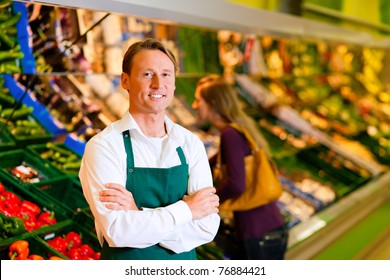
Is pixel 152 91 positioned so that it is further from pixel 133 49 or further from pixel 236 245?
pixel 236 245

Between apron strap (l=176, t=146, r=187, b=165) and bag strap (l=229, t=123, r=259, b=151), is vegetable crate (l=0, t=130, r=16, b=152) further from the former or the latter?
apron strap (l=176, t=146, r=187, b=165)

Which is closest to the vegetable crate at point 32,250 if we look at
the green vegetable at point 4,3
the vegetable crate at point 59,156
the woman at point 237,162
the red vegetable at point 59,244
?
the red vegetable at point 59,244

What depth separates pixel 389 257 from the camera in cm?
508

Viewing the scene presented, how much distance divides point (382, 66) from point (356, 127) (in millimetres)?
2574

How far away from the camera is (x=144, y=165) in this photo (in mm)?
1790

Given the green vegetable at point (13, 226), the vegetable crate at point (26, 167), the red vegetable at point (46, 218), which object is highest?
the vegetable crate at point (26, 167)

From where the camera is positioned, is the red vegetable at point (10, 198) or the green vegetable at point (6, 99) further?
the green vegetable at point (6, 99)

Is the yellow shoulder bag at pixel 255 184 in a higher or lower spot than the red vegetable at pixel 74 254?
higher

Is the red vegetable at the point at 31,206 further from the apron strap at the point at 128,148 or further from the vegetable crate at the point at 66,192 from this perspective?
the apron strap at the point at 128,148

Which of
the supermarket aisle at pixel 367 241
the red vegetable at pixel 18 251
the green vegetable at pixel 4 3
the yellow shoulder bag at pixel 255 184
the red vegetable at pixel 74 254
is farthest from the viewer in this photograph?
the supermarket aisle at pixel 367 241

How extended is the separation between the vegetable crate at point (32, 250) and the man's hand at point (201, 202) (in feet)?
2.37

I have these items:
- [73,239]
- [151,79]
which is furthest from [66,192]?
[151,79]

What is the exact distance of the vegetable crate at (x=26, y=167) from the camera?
2691 mm
